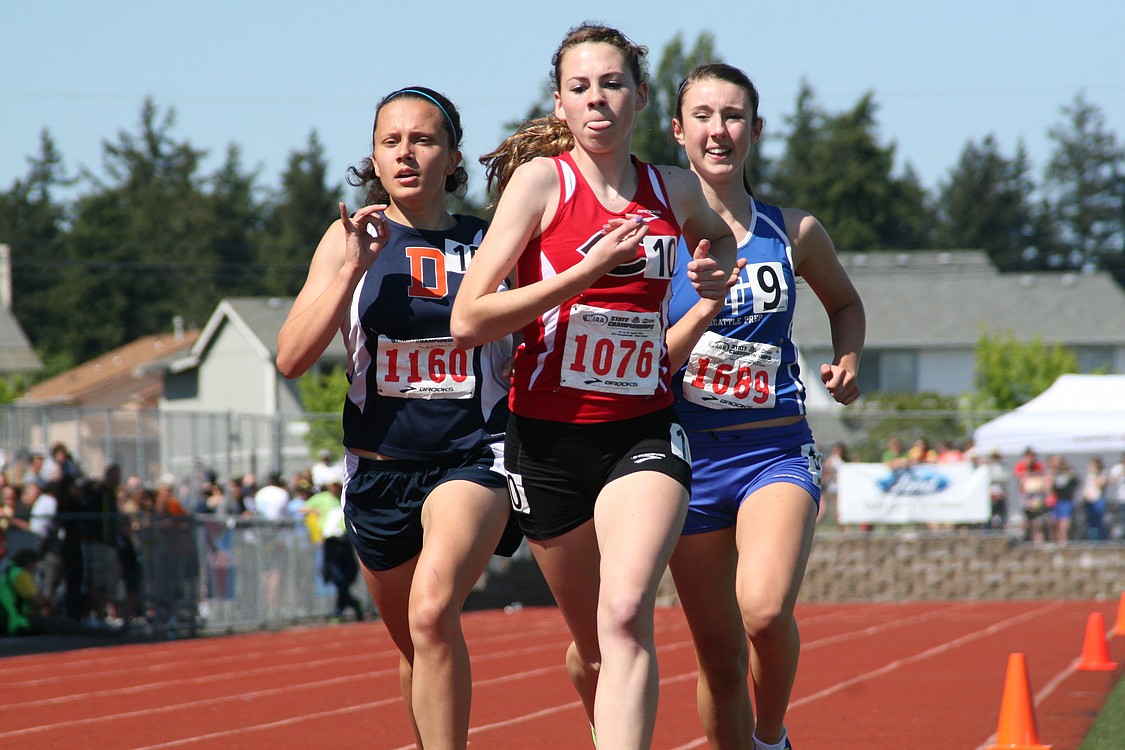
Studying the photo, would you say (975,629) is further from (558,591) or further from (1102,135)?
(1102,135)

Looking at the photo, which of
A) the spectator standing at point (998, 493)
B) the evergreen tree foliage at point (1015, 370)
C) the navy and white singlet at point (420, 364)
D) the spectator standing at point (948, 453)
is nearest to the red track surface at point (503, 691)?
the navy and white singlet at point (420, 364)

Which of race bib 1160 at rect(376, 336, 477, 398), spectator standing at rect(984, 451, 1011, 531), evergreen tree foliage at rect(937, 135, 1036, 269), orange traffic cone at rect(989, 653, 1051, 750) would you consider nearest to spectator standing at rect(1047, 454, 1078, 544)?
spectator standing at rect(984, 451, 1011, 531)

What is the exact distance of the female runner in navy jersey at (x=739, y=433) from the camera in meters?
4.81

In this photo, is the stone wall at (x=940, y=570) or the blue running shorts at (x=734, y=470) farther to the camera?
the stone wall at (x=940, y=570)

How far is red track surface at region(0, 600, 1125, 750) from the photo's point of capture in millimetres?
7727

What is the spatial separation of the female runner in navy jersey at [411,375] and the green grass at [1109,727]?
137 inches

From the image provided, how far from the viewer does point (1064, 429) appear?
23000 mm

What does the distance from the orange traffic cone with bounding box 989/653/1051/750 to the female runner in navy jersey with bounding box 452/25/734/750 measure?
293 centimetres

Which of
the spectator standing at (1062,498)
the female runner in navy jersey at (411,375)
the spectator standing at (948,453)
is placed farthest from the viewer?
the spectator standing at (948,453)

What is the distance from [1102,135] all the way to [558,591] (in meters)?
100

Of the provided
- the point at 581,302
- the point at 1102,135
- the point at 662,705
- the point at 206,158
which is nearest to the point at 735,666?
the point at 581,302

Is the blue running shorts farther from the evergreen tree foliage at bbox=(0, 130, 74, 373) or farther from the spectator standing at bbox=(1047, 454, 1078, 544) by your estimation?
the evergreen tree foliage at bbox=(0, 130, 74, 373)

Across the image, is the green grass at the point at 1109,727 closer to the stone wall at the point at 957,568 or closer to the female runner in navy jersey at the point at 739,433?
the female runner in navy jersey at the point at 739,433

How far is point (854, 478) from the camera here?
72.5ft
